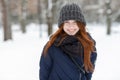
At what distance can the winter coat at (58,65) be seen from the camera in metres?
4.23

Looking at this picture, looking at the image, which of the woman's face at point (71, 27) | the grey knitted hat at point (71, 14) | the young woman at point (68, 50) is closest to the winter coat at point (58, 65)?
the young woman at point (68, 50)

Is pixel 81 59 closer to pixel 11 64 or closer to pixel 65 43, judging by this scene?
pixel 65 43

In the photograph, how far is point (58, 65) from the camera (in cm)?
425

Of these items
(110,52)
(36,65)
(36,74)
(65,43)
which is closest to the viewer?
(65,43)

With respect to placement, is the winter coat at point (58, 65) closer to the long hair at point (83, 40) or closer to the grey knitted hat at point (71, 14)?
the long hair at point (83, 40)

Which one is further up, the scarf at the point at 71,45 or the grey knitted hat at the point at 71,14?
the grey knitted hat at the point at 71,14

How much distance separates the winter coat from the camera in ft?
13.9

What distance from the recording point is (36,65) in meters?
11.3

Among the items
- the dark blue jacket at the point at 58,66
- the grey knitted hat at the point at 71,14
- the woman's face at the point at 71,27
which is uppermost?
the grey knitted hat at the point at 71,14

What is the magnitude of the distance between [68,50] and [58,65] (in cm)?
22

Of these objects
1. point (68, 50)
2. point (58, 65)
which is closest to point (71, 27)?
point (68, 50)

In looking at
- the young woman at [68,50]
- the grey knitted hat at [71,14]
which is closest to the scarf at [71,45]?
the young woman at [68,50]

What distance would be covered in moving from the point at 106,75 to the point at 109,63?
1992mm

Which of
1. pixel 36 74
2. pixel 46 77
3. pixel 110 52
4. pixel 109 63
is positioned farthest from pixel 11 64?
pixel 46 77
